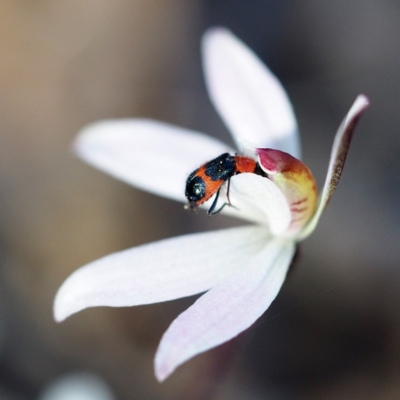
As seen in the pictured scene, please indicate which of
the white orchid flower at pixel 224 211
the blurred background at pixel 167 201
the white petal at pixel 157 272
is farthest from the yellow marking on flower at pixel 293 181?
the blurred background at pixel 167 201

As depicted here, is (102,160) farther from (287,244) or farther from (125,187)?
(125,187)

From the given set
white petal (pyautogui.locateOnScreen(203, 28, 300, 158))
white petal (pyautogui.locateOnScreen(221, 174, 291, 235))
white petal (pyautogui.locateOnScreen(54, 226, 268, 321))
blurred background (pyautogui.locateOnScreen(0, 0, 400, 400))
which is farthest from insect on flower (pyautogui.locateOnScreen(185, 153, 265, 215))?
blurred background (pyautogui.locateOnScreen(0, 0, 400, 400))

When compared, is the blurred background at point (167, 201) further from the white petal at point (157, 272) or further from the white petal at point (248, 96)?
the white petal at point (248, 96)

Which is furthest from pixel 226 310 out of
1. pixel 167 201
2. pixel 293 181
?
pixel 167 201

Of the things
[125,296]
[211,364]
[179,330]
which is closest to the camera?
[179,330]

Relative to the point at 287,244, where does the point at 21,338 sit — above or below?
below

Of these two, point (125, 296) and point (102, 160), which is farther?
point (102, 160)

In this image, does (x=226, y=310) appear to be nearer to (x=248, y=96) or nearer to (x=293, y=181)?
(x=293, y=181)

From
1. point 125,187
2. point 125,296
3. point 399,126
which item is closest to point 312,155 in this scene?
point 399,126
